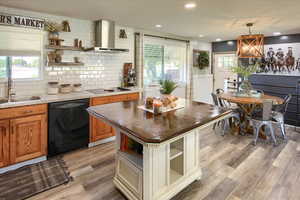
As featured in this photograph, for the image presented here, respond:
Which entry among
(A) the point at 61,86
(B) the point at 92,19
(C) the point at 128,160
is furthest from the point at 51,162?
(B) the point at 92,19

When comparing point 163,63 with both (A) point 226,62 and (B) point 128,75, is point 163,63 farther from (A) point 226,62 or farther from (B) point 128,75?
(A) point 226,62

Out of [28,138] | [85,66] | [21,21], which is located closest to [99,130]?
[28,138]

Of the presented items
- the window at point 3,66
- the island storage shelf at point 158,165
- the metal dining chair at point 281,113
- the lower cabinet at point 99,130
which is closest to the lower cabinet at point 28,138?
the lower cabinet at point 99,130

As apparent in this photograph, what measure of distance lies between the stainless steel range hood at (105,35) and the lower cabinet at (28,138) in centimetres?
168

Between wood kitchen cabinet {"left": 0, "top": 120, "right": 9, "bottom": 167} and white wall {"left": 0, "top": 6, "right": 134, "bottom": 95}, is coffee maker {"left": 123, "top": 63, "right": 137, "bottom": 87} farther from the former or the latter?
wood kitchen cabinet {"left": 0, "top": 120, "right": 9, "bottom": 167}

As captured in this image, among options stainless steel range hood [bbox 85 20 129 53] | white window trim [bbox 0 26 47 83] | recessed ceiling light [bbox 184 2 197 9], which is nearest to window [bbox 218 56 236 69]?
recessed ceiling light [bbox 184 2 197 9]

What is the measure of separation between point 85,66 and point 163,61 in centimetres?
248

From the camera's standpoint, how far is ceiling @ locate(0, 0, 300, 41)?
2789 mm

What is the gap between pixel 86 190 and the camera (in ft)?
7.86

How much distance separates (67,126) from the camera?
329 centimetres

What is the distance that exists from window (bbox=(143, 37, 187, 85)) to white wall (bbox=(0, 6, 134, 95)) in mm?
681

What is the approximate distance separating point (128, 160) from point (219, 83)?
20.3 ft

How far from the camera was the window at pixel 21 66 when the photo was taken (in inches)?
126

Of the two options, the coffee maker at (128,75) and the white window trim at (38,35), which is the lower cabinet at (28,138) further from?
the coffee maker at (128,75)
